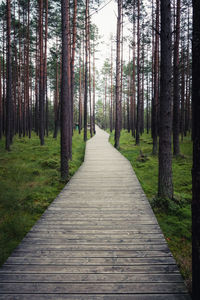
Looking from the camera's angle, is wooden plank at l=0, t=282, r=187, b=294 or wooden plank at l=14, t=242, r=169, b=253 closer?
wooden plank at l=0, t=282, r=187, b=294

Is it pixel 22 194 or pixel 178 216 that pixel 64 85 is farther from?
pixel 178 216

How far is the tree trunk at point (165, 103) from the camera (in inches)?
184

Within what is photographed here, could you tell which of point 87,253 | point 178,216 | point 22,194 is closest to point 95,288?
point 87,253

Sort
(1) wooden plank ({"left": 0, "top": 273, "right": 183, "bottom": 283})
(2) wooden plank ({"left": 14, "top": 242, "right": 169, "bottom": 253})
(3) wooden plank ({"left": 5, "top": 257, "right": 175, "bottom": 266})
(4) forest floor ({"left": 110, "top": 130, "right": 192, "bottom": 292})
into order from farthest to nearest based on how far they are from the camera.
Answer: (4) forest floor ({"left": 110, "top": 130, "right": 192, "bottom": 292}), (2) wooden plank ({"left": 14, "top": 242, "right": 169, "bottom": 253}), (3) wooden plank ({"left": 5, "top": 257, "right": 175, "bottom": 266}), (1) wooden plank ({"left": 0, "top": 273, "right": 183, "bottom": 283})

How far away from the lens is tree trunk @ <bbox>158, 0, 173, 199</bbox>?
4.67 meters

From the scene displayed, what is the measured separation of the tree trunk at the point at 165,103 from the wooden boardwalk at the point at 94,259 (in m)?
1.17

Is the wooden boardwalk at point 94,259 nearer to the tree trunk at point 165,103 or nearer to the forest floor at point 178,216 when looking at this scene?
the forest floor at point 178,216

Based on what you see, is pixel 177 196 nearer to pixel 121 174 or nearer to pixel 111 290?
pixel 121 174

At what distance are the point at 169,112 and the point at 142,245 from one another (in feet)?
11.7

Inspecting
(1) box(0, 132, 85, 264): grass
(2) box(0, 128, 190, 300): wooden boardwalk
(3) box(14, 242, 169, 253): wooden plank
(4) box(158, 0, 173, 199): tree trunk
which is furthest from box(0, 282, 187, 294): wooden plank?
(4) box(158, 0, 173, 199): tree trunk

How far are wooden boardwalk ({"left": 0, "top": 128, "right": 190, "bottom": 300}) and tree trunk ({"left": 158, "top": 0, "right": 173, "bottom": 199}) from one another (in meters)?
1.17
